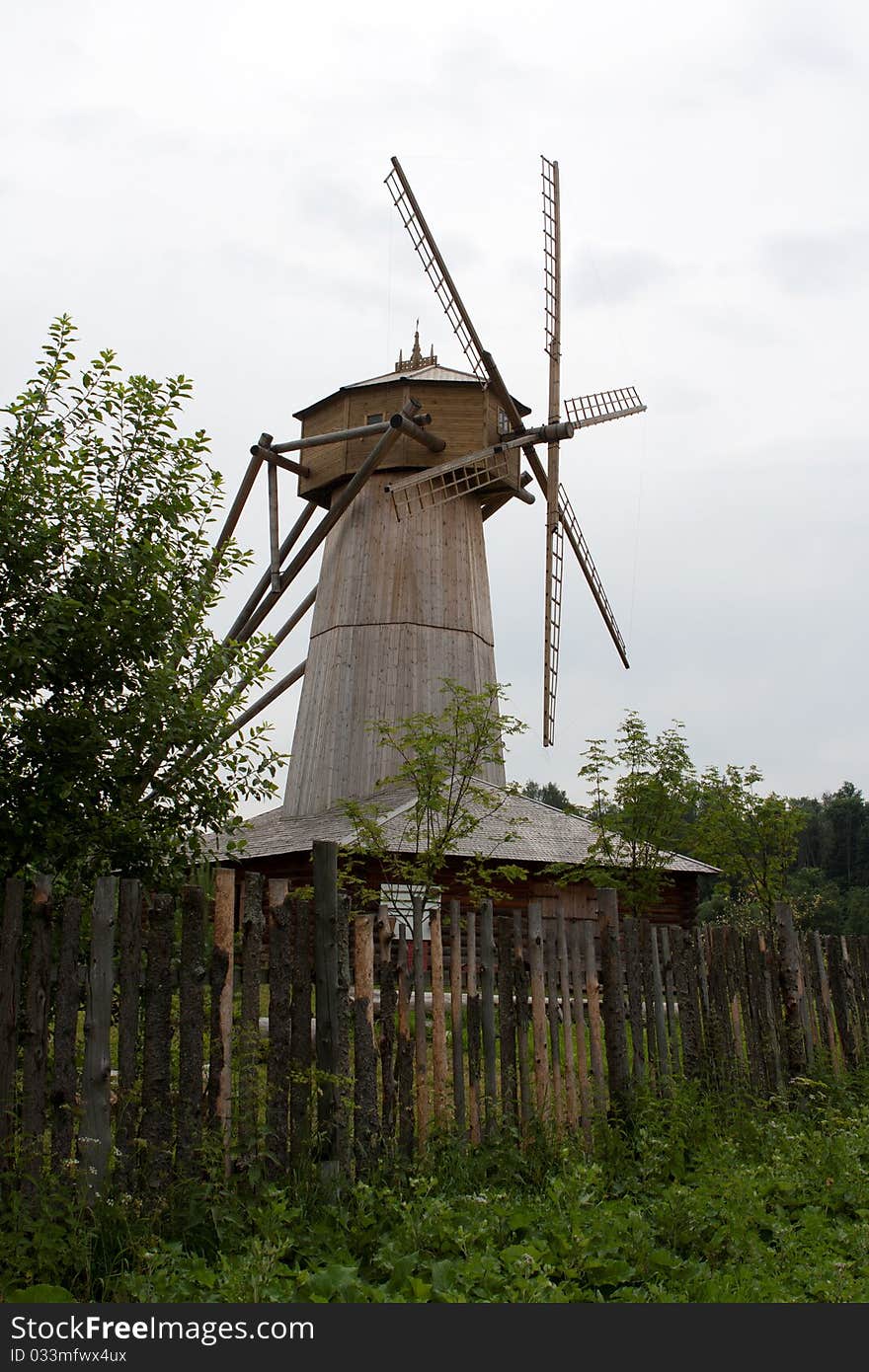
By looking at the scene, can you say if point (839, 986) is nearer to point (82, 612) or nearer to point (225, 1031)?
point (225, 1031)

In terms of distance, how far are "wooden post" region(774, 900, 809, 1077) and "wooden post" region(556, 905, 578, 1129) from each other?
2.80 metres

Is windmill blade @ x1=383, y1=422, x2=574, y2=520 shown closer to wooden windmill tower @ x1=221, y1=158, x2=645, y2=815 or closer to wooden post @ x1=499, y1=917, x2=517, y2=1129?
wooden windmill tower @ x1=221, y1=158, x2=645, y2=815

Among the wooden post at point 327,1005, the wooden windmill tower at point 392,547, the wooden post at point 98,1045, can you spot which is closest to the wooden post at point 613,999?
the wooden post at point 327,1005

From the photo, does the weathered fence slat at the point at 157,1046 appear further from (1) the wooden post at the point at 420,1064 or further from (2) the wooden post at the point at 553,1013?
(2) the wooden post at the point at 553,1013

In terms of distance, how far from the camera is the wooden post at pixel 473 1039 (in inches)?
255

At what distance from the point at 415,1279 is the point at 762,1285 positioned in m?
1.46

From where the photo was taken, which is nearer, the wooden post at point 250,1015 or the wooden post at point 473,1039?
the wooden post at point 250,1015

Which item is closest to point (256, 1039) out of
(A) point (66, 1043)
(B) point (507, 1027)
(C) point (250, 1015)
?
(C) point (250, 1015)

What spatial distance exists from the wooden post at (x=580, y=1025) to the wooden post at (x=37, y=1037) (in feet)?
11.1

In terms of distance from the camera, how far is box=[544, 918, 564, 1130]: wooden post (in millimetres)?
6941

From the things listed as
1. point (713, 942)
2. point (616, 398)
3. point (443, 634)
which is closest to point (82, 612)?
point (713, 942)

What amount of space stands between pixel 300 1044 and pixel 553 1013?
84.6 inches

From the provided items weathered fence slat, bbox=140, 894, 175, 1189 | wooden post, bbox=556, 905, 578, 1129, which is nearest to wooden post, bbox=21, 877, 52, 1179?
weathered fence slat, bbox=140, 894, 175, 1189

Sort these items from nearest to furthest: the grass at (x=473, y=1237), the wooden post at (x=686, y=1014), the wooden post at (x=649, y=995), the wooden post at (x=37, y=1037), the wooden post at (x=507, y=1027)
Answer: the grass at (x=473, y=1237) < the wooden post at (x=37, y=1037) < the wooden post at (x=507, y=1027) < the wooden post at (x=649, y=995) < the wooden post at (x=686, y=1014)
